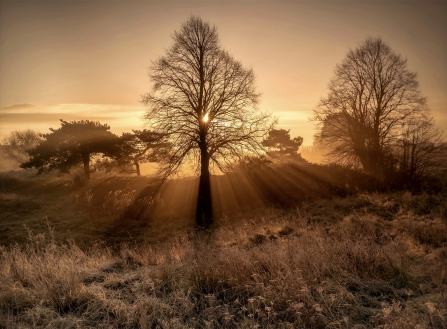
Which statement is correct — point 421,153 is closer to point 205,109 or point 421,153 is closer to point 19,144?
point 205,109

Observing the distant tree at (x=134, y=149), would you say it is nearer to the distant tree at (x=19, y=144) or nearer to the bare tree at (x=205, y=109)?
the bare tree at (x=205, y=109)

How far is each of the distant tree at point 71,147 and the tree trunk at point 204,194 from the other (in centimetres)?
1063

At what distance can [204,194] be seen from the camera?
17.1 m

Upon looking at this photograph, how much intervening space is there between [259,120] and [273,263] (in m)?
11.4

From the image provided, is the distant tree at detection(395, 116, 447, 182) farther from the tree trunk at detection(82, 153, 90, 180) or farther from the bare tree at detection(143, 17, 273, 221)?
the tree trunk at detection(82, 153, 90, 180)

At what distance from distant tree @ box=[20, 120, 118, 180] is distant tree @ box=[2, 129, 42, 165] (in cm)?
3526

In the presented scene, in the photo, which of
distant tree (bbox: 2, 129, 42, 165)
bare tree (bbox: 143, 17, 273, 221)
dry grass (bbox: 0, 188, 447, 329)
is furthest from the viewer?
distant tree (bbox: 2, 129, 42, 165)

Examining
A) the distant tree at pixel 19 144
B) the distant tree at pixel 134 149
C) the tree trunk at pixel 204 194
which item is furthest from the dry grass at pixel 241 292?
the distant tree at pixel 19 144

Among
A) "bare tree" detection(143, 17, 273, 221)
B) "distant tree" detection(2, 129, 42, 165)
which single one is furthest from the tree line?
"distant tree" detection(2, 129, 42, 165)

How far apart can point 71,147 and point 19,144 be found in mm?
39964

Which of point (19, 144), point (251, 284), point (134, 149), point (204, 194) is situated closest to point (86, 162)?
point (134, 149)

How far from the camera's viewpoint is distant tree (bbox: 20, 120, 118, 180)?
2230 centimetres

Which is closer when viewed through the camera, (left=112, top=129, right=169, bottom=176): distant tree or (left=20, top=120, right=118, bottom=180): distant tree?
(left=112, top=129, right=169, bottom=176): distant tree

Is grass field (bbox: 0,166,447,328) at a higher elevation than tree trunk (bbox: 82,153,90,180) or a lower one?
lower
